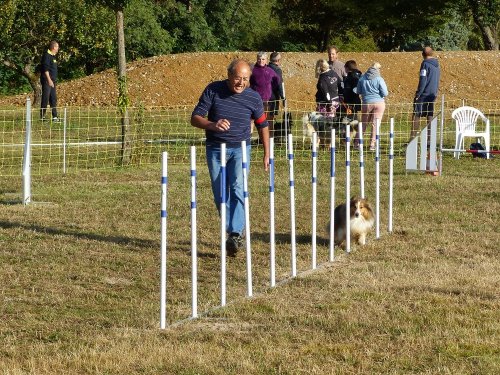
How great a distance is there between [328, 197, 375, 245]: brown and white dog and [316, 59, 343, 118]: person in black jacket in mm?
9066

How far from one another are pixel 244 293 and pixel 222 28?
4561 cm

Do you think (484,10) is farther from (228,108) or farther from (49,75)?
(228,108)

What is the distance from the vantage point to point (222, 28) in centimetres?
5338

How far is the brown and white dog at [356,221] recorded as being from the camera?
A: 10.8 m

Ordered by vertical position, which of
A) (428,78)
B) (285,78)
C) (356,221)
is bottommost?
(356,221)

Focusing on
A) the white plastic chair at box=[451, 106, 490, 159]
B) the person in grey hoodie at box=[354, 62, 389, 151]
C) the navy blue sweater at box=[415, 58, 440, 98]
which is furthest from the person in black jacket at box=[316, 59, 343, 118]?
the white plastic chair at box=[451, 106, 490, 159]

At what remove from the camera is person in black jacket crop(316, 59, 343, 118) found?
19875 mm

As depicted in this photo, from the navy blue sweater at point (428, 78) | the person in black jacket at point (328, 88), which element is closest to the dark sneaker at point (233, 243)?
the person in black jacket at point (328, 88)

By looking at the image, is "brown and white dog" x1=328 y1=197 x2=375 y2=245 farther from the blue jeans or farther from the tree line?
the tree line

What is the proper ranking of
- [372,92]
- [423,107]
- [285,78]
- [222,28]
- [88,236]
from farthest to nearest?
[222,28] → [285,78] → [423,107] → [372,92] → [88,236]

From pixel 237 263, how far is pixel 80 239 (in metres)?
2.16

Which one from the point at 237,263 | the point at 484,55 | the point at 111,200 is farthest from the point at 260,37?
the point at 237,263

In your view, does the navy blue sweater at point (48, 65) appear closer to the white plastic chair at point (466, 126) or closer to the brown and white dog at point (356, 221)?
the white plastic chair at point (466, 126)

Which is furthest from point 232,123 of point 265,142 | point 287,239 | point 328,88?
point 328,88
